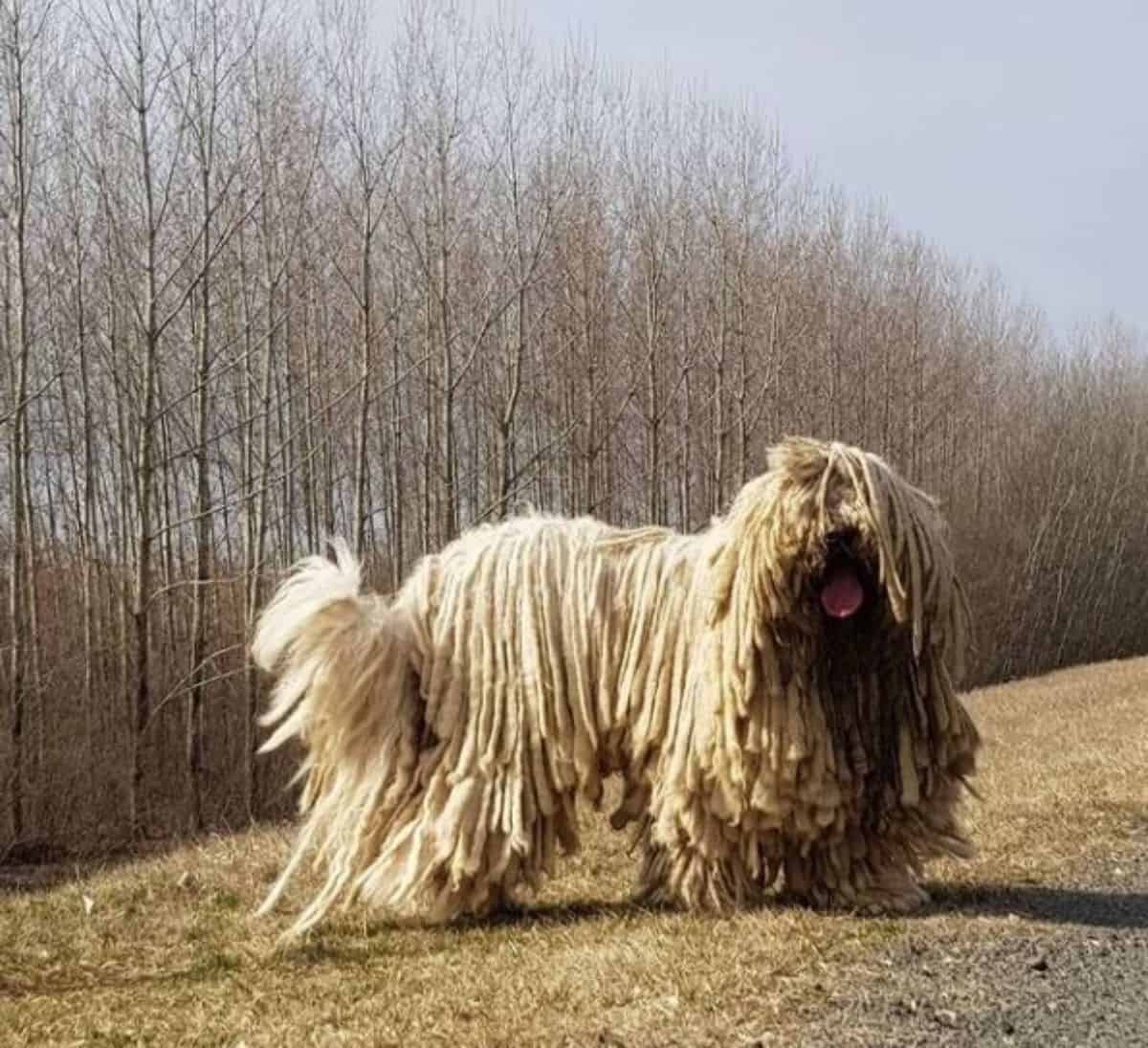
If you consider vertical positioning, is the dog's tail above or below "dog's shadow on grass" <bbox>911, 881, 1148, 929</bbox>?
above

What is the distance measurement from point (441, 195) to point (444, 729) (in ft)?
57.2

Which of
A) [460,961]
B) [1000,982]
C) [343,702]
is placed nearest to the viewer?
[1000,982]

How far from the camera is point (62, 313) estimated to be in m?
22.5

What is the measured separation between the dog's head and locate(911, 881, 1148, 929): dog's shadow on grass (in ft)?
3.44

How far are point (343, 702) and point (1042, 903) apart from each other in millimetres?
2904

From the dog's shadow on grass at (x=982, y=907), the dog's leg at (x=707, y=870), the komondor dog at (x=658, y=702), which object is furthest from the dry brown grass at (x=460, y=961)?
the komondor dog at (x=658, y=702)

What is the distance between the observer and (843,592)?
18.9 ft

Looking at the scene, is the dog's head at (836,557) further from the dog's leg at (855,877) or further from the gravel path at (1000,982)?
the gravel path at (1000,982)

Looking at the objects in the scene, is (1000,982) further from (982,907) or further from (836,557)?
(836,557)

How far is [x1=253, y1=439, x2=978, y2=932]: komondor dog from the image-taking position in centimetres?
584

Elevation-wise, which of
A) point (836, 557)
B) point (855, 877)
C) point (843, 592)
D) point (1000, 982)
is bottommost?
point (1000, 982)

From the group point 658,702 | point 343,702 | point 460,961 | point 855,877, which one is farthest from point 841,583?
point 343,702

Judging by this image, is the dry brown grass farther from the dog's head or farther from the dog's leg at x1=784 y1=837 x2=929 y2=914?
the dog's head

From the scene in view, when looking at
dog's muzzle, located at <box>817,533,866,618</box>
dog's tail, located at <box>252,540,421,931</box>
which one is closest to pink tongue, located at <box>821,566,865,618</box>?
dog's muzzle, located at <box>817,533,866,618</box>
